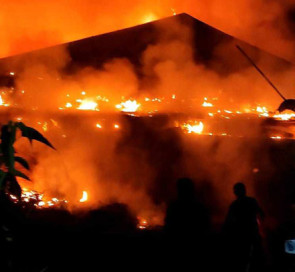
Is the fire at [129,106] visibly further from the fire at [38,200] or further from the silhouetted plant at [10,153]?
the silhouetted plant at [10,153]

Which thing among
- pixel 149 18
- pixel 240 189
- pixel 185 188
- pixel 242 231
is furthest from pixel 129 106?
pixel 242 231

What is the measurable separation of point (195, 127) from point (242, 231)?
2046 mm

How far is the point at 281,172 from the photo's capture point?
241 inches

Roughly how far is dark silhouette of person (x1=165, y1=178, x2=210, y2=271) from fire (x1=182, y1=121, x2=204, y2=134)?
2.09 meters

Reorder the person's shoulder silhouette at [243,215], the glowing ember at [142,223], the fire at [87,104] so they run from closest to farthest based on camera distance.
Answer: the person's shoulder silhouette at [243,215]
the glowing ember at [142,223]
the fire at [87,104]

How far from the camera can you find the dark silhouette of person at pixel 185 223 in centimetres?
409

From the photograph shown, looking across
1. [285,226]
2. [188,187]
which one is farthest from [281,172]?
[188,187]

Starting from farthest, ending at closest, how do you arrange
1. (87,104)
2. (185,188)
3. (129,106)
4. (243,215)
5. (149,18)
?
1. (149,18)
2. (129,106)
3. (87,104)
4. (243,215)
5. (185,188)

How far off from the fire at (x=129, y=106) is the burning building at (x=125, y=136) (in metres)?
0.03

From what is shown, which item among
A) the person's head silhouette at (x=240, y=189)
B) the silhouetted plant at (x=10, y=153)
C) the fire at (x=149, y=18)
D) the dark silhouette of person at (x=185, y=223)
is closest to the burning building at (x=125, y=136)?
the fire at (x=149, y=18)

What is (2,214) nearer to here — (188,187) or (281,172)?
(188,187)

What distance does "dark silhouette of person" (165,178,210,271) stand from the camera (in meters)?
4.09

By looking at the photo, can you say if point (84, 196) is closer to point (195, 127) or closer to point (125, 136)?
point (125, 136)

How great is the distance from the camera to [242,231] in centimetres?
470
